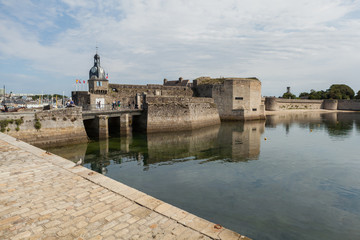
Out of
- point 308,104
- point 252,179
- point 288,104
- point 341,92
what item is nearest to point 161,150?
point 252,179

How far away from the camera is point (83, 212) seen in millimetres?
4805

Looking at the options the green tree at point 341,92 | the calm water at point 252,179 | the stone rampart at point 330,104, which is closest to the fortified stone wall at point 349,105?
the stone rampart at point 330,104

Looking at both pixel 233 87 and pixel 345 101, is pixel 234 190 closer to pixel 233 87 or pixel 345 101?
pixel 233 87

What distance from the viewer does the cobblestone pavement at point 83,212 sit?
408 centimetres

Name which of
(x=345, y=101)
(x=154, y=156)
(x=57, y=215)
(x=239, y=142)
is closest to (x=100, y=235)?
(x=57, y=215)

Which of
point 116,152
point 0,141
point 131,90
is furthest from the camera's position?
point 131,90

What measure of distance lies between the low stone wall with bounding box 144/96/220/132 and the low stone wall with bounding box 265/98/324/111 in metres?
31.8

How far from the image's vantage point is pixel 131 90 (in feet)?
104

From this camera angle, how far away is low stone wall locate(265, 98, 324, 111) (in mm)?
56312

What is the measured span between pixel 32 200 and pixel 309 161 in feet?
45.3

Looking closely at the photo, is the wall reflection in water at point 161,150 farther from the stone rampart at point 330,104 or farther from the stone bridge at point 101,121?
the stone rampart at point 330,104

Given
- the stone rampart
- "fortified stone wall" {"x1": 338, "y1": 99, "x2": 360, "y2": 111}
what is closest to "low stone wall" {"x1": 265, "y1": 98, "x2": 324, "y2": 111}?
the stone rampart

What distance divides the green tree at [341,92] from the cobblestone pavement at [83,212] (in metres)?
86.5

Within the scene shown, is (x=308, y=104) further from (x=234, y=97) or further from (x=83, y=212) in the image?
(x=83, y=212)
